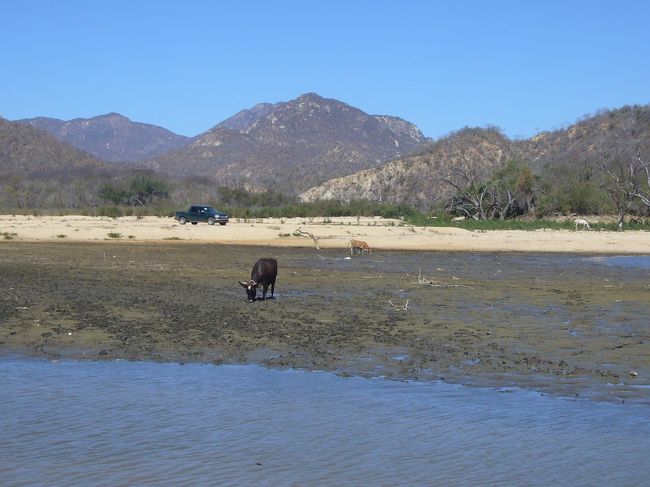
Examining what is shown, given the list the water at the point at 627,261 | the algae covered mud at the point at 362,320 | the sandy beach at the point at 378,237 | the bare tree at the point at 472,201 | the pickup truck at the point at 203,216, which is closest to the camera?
the algae covered mud at the point at 362,320

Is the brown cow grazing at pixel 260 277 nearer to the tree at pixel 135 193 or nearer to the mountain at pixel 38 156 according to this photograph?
the tree at pixel 135 193

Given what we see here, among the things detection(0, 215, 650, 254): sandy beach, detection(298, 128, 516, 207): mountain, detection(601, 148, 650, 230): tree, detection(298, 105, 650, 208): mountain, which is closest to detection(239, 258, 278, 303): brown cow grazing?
detection(0, 215, 650, 254): sandy beach

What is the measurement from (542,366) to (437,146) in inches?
3955

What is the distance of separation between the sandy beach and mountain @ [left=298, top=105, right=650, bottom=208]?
142ft

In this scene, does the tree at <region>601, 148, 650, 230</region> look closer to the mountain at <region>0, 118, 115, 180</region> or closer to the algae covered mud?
A: the algae covered mud

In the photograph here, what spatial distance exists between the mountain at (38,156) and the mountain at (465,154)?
3729 centimetres

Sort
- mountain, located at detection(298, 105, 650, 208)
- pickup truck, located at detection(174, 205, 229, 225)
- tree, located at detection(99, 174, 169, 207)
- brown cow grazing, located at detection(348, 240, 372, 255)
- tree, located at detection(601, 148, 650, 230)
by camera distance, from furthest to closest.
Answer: mountain, located at detection(298, 105, 650, 208) < tree, located at detection(99, 174, 169, 207) < tree, located at detection(601, 148, 650, 230) < pickup truck, located at detection(174, 205, 229, 225) < brown cow grazing, located at detection(348, 240, 372, 255)

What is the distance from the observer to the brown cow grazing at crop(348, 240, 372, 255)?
3584cm

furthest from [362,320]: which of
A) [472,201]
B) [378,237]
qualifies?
[472,201]

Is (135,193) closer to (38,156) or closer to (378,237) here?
(378,237)

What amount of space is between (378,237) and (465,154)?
65360 mm

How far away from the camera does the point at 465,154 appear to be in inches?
4259

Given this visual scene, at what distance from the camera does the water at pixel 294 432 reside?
26.6ft

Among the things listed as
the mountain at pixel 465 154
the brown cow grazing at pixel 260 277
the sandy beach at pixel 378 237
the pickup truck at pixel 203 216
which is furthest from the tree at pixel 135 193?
the brown cow grazing at pixel 260 277
